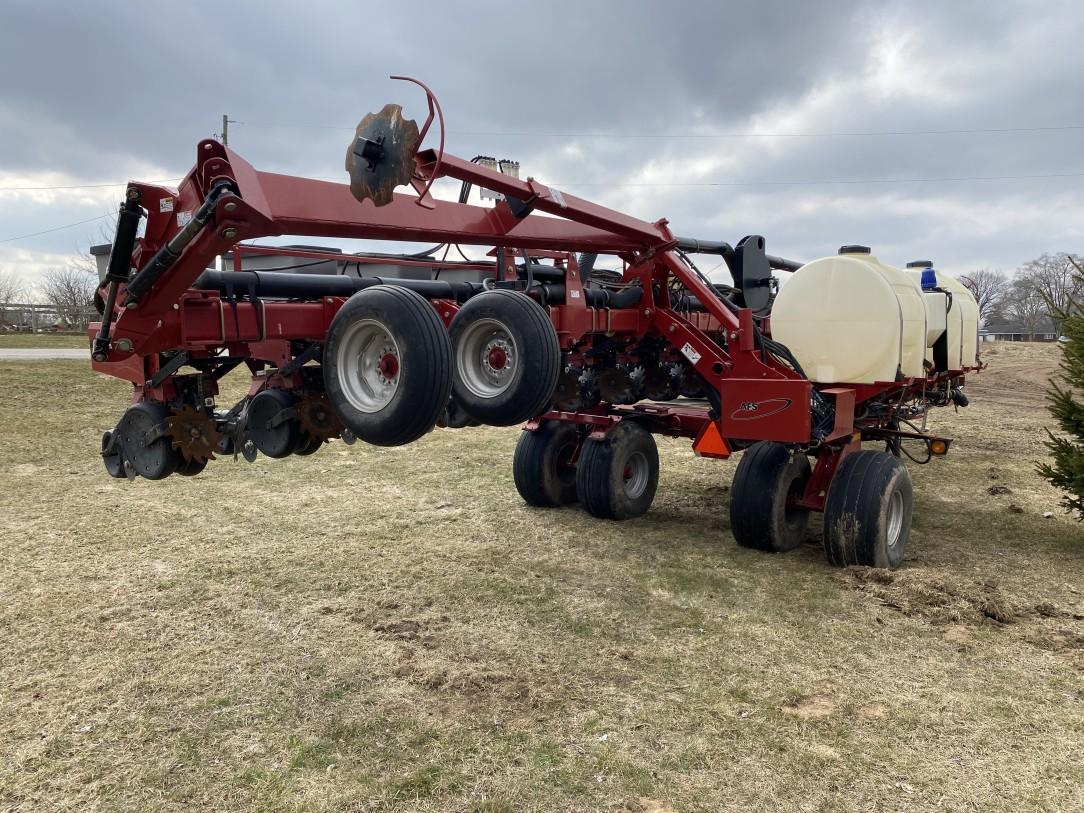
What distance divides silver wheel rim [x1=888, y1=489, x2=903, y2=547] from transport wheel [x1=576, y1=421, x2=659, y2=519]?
2220mm

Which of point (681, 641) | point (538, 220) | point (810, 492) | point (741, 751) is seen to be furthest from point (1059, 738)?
point (538, 220)

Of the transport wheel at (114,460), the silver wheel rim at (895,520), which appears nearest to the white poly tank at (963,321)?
the silver wheel rim at (895,520)

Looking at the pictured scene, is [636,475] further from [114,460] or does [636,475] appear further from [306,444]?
[114,460]

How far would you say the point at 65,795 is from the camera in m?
3.19

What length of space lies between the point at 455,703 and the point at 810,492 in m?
3.81

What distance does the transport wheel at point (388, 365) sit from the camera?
370cm

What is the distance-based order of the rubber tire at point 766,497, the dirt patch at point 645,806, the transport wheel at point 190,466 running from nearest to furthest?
the dirt patch at point 645,806 < the transport wheel at point 190,466 < the rubber tire at point 766,497

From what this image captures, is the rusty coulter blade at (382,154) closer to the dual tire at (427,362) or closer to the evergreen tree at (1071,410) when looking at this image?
the dual tire at (427,362)

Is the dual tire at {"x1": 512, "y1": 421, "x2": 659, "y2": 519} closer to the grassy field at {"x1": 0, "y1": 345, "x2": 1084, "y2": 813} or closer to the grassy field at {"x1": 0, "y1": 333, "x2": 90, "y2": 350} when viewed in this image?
the grassy field at {"x1": 0, "y1": 345, "x2": 1084, "y2": 813}

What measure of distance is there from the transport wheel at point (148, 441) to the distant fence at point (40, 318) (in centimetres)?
2667

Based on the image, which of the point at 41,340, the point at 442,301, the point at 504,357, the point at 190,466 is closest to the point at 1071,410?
the point at 504,357

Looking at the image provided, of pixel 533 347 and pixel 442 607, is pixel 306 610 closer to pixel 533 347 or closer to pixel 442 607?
pixel 442 607

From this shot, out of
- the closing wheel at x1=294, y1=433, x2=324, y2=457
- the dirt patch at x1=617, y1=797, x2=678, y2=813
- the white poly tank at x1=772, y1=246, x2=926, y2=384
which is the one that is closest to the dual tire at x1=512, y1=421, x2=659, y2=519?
the white poly tank at x1=772, y1=246, x2=926, y2=384

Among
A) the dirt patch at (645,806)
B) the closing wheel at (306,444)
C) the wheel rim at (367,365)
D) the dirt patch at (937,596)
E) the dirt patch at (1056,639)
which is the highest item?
the wheel rim at (367,365)
